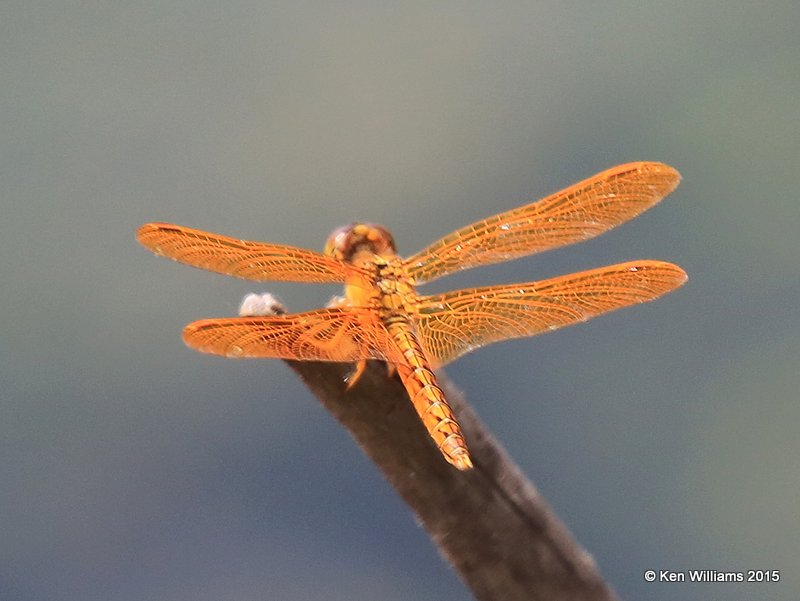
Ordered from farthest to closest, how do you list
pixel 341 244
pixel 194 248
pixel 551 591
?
pixel 341 244
pixel 194 248
pixel 551 591

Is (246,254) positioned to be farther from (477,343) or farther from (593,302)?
(593,302)

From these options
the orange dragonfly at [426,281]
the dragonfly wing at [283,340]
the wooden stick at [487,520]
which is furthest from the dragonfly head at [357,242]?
the wooden stick at [487,520]

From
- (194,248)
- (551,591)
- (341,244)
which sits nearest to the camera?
(551,591)

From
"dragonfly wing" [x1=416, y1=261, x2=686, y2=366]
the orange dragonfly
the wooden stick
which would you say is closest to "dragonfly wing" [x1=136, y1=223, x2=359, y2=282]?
the orange dragonfly

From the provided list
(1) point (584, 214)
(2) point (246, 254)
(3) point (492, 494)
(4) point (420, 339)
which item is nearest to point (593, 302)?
(1) point (584, 214)

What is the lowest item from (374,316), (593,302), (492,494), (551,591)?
(551,591)

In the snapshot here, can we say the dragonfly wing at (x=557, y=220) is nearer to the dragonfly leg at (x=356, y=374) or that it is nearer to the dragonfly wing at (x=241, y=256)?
the dragonfly wing at (x=241, y=256)
